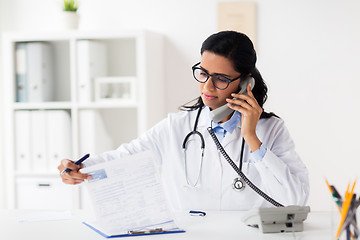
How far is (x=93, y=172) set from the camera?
173cm

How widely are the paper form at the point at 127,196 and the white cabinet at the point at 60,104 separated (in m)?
1.61

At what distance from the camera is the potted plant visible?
3.55 metres

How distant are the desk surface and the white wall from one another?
1.63 meters

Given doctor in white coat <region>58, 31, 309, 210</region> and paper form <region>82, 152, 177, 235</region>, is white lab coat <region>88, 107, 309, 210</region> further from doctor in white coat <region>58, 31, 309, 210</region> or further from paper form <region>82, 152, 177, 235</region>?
paper form <region>82, 152, 177, 235</region>

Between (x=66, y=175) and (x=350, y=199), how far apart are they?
985 millimetres

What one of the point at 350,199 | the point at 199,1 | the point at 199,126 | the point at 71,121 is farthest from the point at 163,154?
the point at 199,1

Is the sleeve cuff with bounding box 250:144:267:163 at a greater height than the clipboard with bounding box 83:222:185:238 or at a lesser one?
greater

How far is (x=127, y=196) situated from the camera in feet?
5.65

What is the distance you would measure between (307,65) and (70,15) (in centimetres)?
164

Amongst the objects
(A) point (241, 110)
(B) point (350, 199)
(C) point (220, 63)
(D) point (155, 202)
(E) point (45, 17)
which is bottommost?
(D) point (155, 202)

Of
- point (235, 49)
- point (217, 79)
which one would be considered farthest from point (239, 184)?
point (235, 49)

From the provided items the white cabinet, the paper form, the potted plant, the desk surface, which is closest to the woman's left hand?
the desk surface

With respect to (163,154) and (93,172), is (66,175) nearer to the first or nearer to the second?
(93,172)

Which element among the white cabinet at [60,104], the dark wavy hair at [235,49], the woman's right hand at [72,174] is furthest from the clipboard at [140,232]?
the white cabinet at [60,104]
